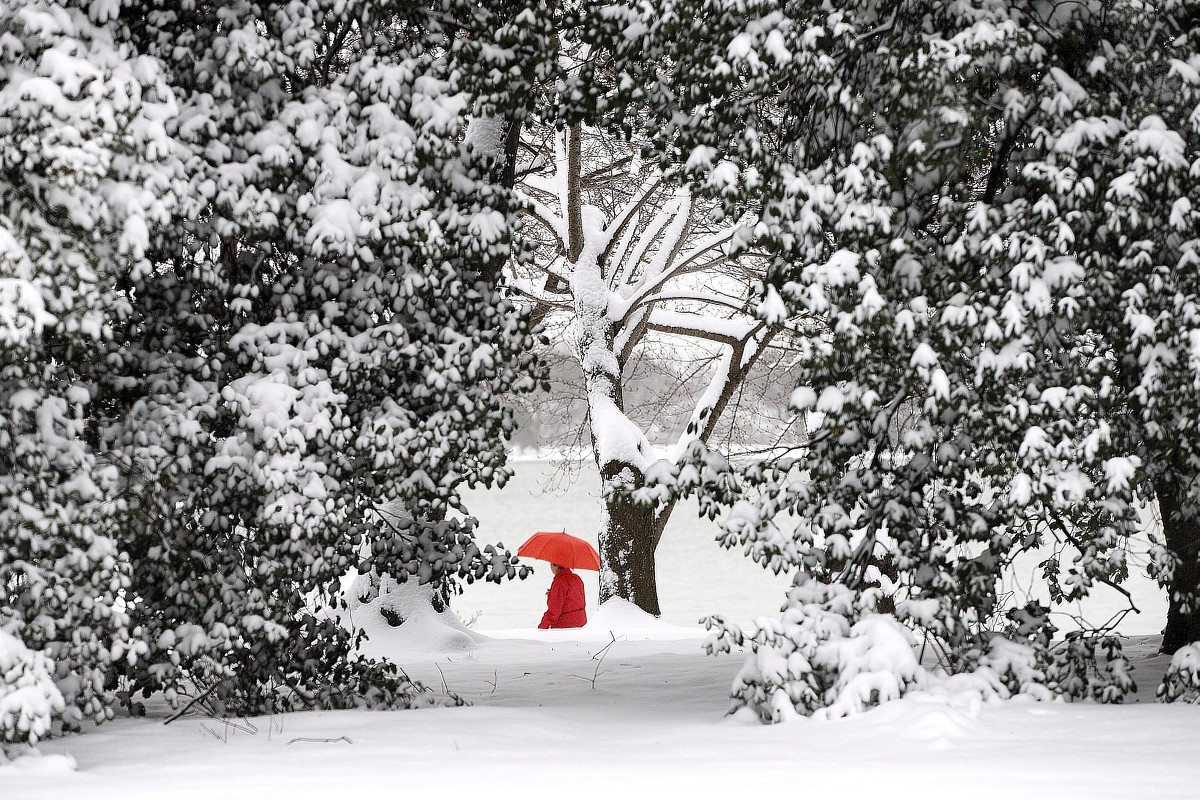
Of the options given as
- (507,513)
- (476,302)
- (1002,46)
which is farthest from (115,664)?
(507,513)

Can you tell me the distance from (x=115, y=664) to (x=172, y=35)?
3.15 metres

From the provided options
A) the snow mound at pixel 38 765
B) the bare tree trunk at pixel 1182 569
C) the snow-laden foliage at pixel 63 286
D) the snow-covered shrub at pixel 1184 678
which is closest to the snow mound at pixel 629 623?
the bare tree trunk at pixel 1182 569

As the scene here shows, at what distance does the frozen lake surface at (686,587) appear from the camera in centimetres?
2558

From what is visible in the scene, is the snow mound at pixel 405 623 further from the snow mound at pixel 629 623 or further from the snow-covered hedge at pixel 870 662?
the snow-covered hedge at pixel 870 662

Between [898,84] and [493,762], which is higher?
[898,84]

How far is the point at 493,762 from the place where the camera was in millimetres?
4988

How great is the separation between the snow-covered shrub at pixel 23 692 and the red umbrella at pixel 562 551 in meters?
7.38

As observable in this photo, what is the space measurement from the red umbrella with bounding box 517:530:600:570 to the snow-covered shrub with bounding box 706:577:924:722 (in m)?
6.03

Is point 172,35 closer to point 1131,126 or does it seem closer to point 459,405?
point 459,405

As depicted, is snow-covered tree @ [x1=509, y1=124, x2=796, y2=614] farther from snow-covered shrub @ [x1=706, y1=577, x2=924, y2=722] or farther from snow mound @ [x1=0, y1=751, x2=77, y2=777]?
snow mound @ [x1=0, y1=751, x2=77, y2=777]

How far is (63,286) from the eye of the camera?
15.1 feet

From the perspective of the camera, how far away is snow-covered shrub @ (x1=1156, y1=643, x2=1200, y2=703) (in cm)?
555

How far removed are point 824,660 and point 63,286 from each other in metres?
3.70

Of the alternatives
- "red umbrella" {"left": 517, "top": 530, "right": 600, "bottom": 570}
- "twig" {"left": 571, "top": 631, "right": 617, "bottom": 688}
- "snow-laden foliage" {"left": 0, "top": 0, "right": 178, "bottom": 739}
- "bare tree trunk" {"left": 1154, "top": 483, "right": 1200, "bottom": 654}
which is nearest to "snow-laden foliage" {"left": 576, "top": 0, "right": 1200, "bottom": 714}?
"snow-laden foliage" {"left": 0, "top": 0, "right": 178, "bottom": 739}
